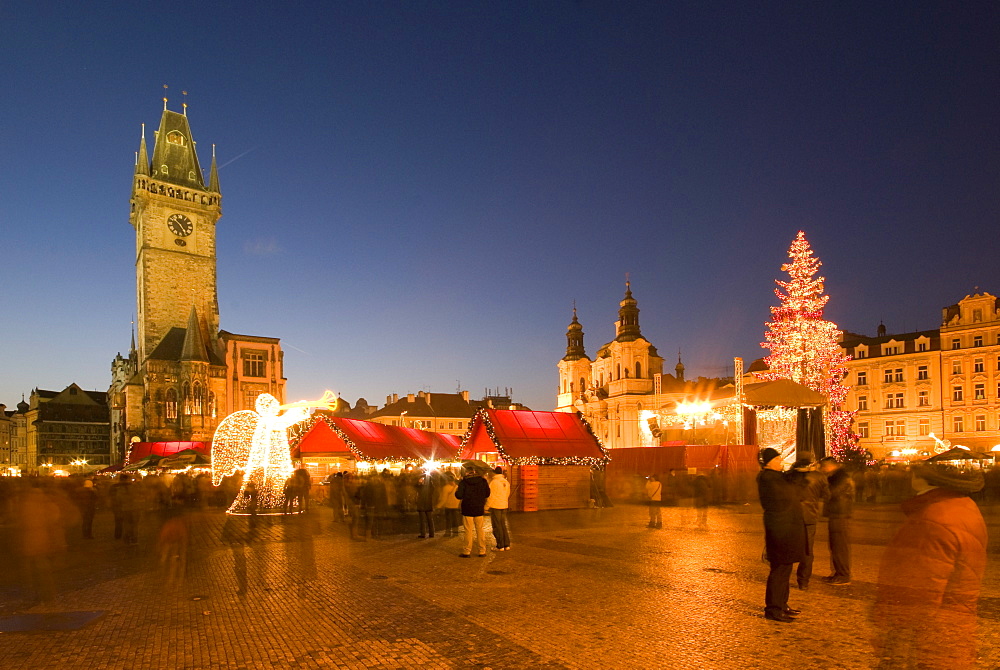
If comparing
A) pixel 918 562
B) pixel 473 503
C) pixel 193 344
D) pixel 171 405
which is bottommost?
pixel 473 503

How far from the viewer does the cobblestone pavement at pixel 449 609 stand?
21.8 ft

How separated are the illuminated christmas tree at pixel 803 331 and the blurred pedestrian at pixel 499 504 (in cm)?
2767

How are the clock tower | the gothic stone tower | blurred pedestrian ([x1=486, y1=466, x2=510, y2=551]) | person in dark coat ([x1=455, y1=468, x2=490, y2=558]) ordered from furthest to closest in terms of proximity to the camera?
the clock tower → the gothic stone tower → blurred pedestrian ([x1=486, y1=466, x2=510, y2=551]) → person in dark coat ([x1=455, y1=468, x2=490, y2=558])

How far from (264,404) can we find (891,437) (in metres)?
54.5

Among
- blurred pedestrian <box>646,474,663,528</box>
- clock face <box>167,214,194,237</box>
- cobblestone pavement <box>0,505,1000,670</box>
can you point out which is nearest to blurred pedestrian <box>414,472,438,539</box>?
cobblestone pavement <box>0,505,1000,670</box>

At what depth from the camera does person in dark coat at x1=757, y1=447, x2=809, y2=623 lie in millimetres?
7062

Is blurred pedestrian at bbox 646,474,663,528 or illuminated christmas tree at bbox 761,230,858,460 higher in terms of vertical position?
illuminated christmas tree at bbox 761,230,858,460

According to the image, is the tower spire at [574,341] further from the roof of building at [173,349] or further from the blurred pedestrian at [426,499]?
the blurred pedestrian at [426,499]

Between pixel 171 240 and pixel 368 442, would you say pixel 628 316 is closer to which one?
pixel 171 240

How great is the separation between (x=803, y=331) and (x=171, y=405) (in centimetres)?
4502

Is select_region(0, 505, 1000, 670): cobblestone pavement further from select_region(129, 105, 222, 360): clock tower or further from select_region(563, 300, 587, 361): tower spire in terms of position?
select_region(563, 300, 587, 361): tower spire

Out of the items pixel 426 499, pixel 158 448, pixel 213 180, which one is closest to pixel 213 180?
pixel 213 180

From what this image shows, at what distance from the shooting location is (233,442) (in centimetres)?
2422

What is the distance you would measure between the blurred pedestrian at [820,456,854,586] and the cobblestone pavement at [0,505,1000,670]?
236mm
